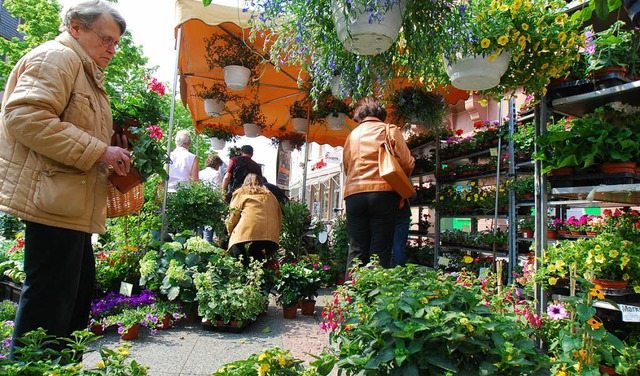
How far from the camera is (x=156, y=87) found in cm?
293

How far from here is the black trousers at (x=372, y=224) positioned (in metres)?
3.06

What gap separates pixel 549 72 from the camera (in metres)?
2.46

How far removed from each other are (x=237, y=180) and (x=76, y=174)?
3942 millimetres

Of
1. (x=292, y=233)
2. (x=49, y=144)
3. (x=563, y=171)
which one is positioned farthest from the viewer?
(x=292, y=233)

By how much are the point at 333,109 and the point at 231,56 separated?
1.93 m

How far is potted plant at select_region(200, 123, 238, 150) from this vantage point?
768cm

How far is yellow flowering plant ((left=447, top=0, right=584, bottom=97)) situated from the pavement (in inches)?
77.7

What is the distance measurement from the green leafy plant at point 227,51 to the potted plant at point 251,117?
6.37 ft

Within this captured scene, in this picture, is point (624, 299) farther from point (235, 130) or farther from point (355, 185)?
point (235, 130)

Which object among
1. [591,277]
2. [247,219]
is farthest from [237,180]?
[591,277]

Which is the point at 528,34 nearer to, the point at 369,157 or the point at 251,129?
the point at 369,157

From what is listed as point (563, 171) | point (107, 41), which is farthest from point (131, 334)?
point (563, 171)

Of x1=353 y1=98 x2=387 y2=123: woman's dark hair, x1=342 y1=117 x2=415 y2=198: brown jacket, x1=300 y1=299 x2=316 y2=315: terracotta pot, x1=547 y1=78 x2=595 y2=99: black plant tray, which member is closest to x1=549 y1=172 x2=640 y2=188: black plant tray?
x1=547 y1=78 x2=595 y2=99: black plant tray

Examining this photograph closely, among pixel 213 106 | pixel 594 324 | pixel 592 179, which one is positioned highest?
pixel 213 106
